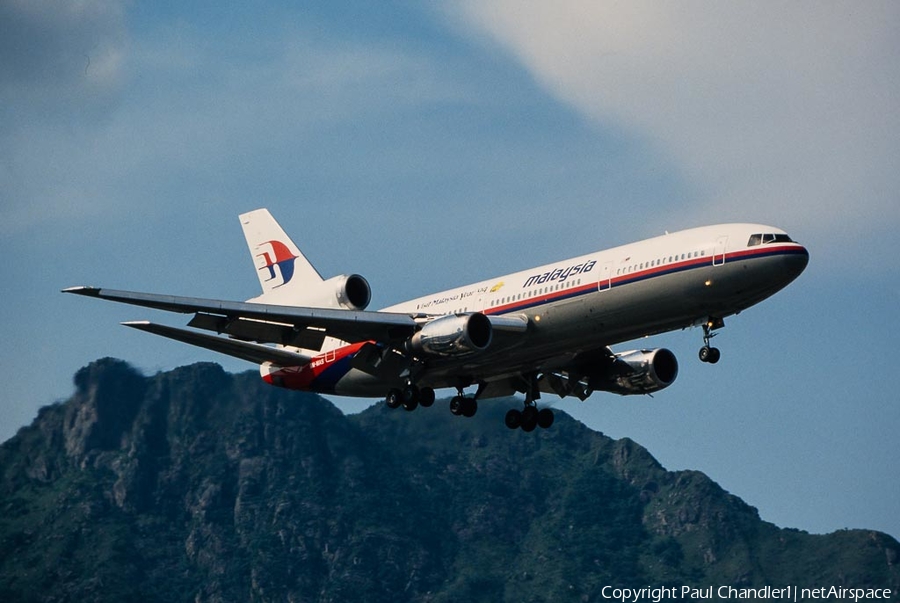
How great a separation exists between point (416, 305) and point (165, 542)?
80935 millimetres

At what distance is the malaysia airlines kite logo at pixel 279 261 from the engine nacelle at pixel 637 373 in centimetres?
1410

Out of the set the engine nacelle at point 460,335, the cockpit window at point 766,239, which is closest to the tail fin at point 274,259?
the engine nacelle at point 460,335

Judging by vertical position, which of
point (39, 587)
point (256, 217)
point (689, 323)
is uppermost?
point (256, 217)

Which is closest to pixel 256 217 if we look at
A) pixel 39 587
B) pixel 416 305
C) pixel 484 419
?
pixel 416 305

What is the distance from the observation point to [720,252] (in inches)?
1833

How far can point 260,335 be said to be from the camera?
52.8 meters

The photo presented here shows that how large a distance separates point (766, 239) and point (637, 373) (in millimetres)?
11173

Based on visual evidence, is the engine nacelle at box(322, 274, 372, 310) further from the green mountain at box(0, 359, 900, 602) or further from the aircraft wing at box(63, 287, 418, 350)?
the green mountain at box(0, 359, 900, 602)

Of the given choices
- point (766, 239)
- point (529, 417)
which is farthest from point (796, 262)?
point (529, 417)

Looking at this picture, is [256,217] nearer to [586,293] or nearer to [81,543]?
[586,293]

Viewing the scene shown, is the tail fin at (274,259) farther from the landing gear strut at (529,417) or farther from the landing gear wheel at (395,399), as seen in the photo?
the landing gear strut at (529,417)

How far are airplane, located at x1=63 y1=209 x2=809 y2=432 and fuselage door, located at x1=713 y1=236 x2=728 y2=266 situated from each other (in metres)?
0.04

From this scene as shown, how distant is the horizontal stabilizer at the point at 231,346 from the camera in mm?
50781

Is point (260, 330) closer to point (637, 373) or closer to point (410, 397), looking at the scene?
point (410, 397)
